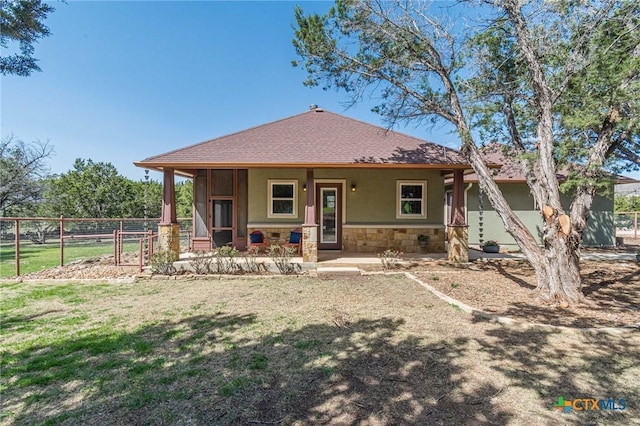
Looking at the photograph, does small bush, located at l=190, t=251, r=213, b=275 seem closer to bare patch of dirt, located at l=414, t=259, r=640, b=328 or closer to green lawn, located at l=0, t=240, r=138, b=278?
bare patch of dirt, located at l=414, t=259, r=640, b=328

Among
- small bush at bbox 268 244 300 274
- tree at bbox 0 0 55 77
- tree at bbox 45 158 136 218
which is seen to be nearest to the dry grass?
small bush at bbox 268 244 300 274

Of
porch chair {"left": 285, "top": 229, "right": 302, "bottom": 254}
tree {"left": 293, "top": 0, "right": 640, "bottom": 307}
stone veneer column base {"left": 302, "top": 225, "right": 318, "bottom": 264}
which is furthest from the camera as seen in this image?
porch chair {"left": 285, "top": 229, "right": 302, "bottom": 254}

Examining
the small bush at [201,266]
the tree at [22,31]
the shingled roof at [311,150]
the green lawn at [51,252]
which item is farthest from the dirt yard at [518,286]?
the tree at [22,31]

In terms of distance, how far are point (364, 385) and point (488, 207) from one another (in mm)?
12121

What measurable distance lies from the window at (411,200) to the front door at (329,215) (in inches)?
83.6

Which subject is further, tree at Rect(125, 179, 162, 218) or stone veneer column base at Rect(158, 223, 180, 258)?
tree at Rect(125, 179, 162, 218)

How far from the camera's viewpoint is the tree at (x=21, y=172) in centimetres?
1948

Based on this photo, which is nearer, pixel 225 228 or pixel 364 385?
pixel 364 385

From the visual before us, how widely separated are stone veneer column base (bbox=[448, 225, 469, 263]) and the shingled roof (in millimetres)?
1863

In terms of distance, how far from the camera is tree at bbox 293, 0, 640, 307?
17.4 ft

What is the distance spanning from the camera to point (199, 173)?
10586 mm

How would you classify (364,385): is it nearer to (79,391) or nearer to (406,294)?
(79,391)

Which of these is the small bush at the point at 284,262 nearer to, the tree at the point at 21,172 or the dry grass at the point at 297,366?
the dry grass at the point at 297,366


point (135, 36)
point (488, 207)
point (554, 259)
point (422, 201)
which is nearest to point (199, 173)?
point (135, 36)
